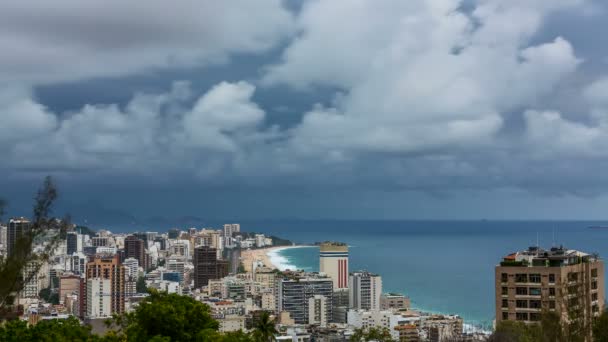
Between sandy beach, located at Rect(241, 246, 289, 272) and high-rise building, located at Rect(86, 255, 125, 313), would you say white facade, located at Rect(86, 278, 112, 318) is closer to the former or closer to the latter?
high-rise building, located at Rect(86, 255, 125, 313)

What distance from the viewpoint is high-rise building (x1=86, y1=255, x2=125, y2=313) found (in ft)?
111

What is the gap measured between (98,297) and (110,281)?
36.9 inches

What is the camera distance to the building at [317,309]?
3353cm


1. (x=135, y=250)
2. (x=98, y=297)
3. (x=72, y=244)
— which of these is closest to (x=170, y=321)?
(x=98, y=297)

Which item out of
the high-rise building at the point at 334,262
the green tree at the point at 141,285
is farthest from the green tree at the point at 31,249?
the high-rise building at the point at 334,262

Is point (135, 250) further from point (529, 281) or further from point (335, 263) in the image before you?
point (529, 281)

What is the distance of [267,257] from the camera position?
71188 mm

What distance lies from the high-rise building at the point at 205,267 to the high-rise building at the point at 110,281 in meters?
11.2

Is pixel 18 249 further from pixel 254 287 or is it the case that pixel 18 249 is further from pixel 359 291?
pixel 254 287

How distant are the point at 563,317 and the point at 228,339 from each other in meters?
2.34

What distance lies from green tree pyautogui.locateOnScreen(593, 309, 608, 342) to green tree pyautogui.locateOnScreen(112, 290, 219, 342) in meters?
2.96

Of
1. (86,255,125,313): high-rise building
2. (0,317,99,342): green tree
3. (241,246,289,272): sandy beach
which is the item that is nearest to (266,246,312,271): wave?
(241,246,289,272): sandy beach

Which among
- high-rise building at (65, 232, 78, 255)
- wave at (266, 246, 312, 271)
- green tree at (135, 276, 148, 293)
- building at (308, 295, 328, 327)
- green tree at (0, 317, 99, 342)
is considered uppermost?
high-rise building at (65, 232, 78, 255)

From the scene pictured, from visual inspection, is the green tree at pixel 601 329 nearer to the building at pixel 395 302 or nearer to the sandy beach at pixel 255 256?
the building at pixel 395 302
